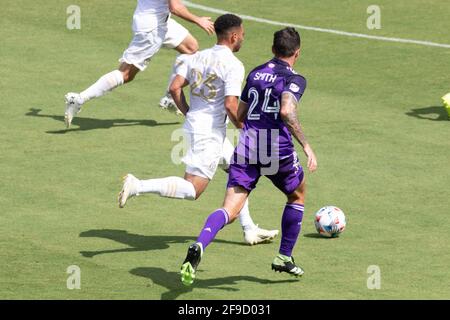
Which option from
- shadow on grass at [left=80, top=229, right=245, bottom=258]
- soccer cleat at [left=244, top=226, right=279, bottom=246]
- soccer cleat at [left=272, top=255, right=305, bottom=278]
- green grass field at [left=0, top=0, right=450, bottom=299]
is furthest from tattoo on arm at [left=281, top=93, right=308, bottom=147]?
shadow on grass at [left=80, top=229, right=245, bottom=258]

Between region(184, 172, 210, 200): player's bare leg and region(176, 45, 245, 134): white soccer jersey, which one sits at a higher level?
region(176, 45, 245, 134): white soccer jersey

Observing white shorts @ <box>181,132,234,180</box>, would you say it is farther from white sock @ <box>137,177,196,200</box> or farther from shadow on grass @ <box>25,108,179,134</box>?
shadow on grass @ <box>25,108,179,134</box>

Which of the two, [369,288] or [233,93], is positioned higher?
A: [233,93]

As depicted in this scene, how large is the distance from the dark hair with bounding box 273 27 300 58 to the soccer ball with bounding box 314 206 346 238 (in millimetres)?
2205

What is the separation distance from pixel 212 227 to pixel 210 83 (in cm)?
173

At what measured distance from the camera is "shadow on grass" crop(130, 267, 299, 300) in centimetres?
1114

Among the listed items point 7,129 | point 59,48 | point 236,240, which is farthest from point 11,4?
point 236,240

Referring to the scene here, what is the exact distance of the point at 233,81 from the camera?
1183 cm

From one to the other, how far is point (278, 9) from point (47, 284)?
1393 cm

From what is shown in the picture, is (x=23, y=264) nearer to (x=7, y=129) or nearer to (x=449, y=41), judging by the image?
(x=7, y=129)

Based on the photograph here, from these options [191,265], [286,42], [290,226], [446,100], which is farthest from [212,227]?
[446,100]

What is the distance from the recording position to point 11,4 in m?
24.0

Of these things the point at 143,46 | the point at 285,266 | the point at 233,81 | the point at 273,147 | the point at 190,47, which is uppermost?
the point at 190,47

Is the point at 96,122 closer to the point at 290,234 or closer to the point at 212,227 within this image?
the point at 290,234
